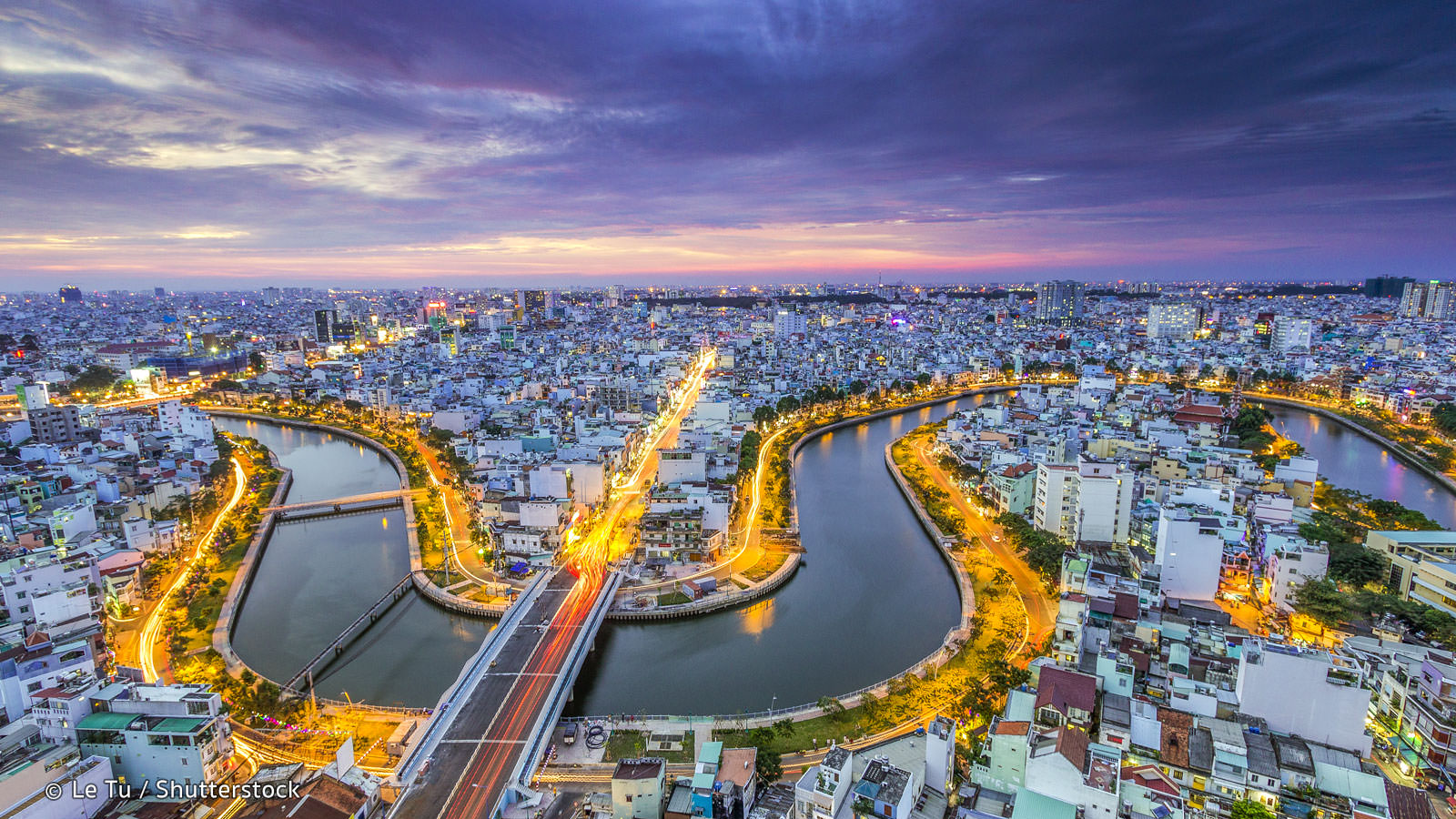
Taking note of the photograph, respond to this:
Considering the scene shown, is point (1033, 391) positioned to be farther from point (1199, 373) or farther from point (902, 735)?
point (902, 735)

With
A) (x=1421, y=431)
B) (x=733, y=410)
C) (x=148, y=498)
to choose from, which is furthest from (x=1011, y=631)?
(x=1421, y=431)

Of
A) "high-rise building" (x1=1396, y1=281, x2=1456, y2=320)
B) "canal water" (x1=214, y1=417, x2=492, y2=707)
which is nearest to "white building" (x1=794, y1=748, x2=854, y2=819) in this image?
"canal water" (x1=214, y1=417, x2=492, y2=707)

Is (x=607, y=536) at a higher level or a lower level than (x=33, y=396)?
lower

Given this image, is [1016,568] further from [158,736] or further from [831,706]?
[158,736]

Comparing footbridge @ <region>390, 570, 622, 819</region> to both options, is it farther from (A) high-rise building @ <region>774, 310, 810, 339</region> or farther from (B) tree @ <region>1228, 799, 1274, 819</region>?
(A) high-rise building @ <region>774, 310, 810, 339</region>

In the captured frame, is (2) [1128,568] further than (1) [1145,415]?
No

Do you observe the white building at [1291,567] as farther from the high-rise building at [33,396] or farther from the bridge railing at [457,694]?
the high-rise building at [33,396]

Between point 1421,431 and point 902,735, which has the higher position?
point 1421,431

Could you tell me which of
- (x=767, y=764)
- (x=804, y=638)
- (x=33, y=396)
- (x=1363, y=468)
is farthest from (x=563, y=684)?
(x=33, y=396)
